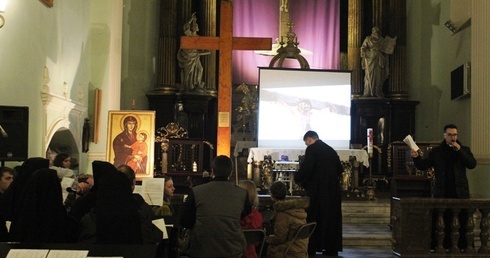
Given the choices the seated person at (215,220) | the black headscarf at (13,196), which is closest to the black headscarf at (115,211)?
the black headscarf at (13,196)

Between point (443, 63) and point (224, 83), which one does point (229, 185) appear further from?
point (443, 63)

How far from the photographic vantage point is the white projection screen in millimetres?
16391

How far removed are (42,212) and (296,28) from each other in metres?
16.3

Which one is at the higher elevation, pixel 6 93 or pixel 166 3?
pixel 166 3

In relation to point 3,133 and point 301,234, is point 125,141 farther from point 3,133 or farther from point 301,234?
point 301,234

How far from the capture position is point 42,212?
4520 mm

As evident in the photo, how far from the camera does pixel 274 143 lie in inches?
648

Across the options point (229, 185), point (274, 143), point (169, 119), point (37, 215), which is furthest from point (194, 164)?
point (37, 215)

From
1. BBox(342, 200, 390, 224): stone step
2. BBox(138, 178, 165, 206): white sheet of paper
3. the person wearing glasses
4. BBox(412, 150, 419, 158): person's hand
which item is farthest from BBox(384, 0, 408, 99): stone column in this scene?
BBox(138, 178, 165, 206): white sheet of paper

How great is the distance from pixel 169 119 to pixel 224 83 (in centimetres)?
713

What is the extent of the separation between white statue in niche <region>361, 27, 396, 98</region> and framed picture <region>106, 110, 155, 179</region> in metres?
8.14

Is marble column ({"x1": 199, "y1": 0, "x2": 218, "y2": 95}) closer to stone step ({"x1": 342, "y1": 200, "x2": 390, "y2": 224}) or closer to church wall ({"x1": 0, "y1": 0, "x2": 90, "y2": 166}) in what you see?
church wall ({"x1": 0, "y1": 0, "x2": 90, "y2": 166})

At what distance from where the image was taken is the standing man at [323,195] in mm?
9602

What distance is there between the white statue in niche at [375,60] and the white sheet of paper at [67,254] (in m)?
15.5
